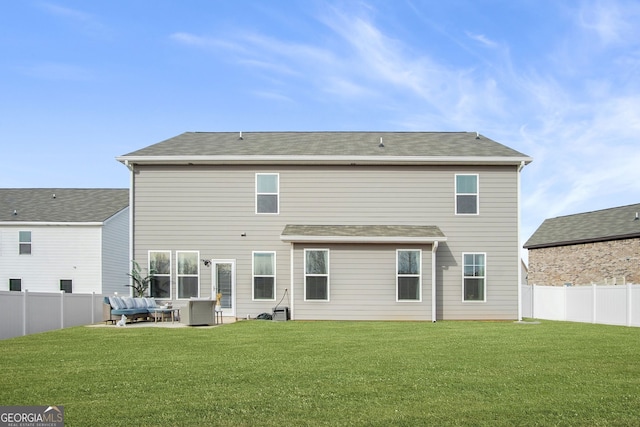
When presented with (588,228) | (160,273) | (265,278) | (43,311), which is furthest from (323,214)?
(588,228)

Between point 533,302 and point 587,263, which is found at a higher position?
point 587,263

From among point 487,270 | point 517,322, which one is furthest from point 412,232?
point 517,322

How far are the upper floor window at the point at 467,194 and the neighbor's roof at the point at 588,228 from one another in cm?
1184

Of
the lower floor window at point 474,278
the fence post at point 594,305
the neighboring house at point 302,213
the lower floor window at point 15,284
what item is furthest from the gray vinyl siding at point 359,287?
the lower floor window at point 15,284

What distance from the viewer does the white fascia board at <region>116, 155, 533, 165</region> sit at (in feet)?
70.7

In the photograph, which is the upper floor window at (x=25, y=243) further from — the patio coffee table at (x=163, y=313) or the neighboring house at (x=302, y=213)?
the patio coffee table at (x=163, y=313)

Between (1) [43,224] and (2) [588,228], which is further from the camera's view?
(2) [588,228]

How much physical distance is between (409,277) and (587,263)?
52.1 feet

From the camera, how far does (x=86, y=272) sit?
31094 millimetres

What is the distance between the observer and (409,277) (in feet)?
69.2

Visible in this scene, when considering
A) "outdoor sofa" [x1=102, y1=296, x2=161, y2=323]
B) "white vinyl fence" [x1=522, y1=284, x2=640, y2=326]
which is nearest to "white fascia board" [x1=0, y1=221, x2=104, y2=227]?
"outdoor sofa" [x1=102, y1=296, x2=161, y2=323]

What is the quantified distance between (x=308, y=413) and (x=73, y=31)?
13722 mm

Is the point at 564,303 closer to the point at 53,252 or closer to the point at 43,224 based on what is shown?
the point at 53,252

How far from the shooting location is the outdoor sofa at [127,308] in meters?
19.1
